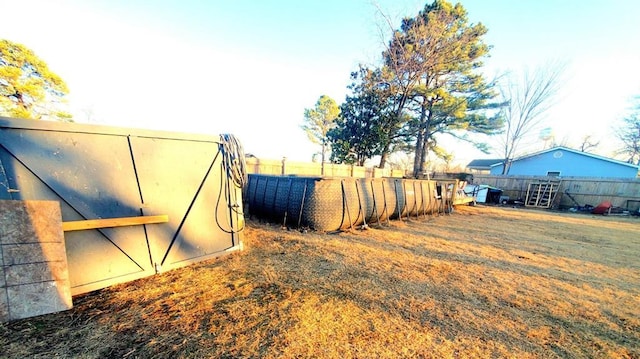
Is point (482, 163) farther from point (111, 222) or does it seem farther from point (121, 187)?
point (111, 222)

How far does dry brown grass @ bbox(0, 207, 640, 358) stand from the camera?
5.19 feet

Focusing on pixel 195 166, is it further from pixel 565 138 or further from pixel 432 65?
pixel 565 138

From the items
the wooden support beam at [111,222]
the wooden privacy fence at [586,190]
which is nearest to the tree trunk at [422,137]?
the wooden privacy fence at [586,190]

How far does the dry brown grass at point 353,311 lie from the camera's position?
5.19 ft

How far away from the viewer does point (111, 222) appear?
2.33m

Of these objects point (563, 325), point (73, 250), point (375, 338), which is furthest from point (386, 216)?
point (73, 250)

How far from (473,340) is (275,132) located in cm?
2308

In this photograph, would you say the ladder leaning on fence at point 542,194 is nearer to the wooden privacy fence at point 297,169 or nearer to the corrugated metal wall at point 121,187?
the wooden privacy fence at point 297,169

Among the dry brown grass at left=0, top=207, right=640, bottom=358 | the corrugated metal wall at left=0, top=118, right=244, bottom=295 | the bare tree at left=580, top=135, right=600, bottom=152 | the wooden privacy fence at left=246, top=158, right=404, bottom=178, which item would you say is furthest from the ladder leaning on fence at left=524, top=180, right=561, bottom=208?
the bare tree at left=580, top=135, right=600, bottom=152

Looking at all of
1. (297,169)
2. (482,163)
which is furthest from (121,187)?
(482,163)

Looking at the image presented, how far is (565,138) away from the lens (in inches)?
1079

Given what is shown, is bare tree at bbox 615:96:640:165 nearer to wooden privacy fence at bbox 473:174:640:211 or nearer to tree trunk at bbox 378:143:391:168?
wooden privacy fence at bbox 473:174:640:211

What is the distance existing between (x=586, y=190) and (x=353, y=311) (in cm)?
1695

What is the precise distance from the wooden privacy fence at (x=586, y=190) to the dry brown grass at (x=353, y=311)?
39.4ft
